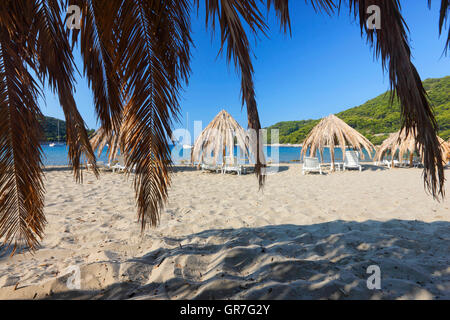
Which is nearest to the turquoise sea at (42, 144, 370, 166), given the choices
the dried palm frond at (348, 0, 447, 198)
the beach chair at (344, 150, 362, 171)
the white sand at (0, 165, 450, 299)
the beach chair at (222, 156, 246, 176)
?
the white sand at (0, 165, 450, 299)

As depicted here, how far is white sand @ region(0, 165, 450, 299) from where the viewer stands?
5.23 feet

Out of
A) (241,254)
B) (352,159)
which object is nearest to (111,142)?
(241,254)

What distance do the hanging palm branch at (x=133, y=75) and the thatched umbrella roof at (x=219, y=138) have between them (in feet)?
28.1

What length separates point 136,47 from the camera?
60.4 inches

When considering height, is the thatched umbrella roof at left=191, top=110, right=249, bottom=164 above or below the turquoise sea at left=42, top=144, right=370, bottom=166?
above

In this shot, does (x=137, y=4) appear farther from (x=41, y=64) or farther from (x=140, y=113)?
(x=41, y=64)

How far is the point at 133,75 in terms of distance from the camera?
1552 millimetres

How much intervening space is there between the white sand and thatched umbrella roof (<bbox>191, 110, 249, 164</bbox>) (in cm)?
662

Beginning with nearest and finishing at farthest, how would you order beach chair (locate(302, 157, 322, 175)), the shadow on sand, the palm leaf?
the palm leaf → the shadow on sand → beach chair (locate(302, 157, 322, 175))

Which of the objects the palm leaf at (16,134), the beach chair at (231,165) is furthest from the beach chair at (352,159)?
the palm leaf at (16,134)

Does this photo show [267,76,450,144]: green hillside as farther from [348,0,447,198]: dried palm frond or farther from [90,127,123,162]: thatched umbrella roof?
[90,127,123,162]: thatched umbrella roof

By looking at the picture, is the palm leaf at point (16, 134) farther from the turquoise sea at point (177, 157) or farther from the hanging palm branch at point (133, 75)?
the turquoise sea at point (177, 157)
